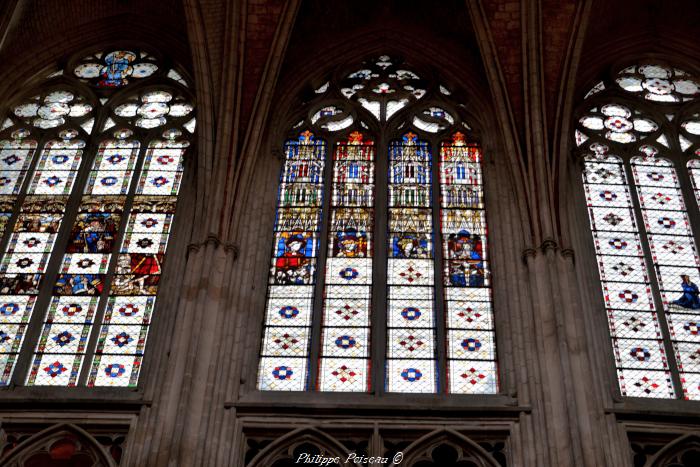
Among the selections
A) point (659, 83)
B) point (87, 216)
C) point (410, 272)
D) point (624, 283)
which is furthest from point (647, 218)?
point (87, 216)

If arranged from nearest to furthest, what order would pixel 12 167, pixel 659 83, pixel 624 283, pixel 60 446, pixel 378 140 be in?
pixel 60 446 → pixel 624 283 → pixel 12 167 → pixel 378 140 → pixel 659 83

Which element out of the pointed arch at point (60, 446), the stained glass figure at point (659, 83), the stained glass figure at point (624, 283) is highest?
the stained glass figure at point (659, 83)

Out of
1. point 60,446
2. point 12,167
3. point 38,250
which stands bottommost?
point 60,446

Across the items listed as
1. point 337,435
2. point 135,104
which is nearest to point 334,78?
point 135,104

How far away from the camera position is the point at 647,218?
588 inches

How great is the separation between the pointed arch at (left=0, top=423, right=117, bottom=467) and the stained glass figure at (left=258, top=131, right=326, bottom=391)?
1.99m

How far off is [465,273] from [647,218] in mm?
2689

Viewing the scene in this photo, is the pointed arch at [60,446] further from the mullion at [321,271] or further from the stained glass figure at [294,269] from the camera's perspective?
the mullion at [321,271]

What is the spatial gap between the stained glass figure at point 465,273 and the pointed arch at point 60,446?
401 centimetres

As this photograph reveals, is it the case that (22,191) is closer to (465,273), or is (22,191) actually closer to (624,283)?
(465,273)

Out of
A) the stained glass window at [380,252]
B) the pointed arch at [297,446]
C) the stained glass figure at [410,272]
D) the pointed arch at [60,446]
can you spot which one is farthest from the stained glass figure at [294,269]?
the pointed arch at [60,446]

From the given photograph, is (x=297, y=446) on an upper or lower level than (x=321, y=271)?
lower

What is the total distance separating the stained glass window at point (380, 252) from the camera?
13.2 meters

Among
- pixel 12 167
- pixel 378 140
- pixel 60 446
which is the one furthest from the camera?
pixel 378 140
